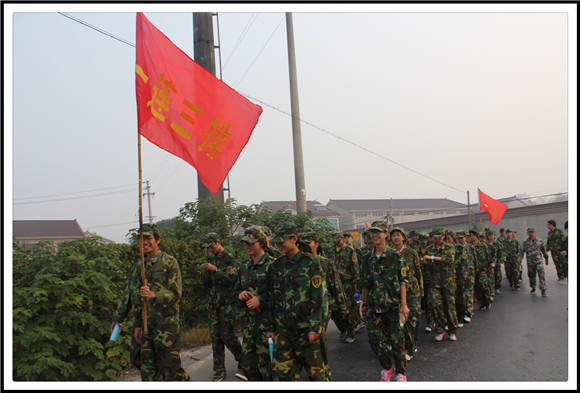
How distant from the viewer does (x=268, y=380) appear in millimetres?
4305

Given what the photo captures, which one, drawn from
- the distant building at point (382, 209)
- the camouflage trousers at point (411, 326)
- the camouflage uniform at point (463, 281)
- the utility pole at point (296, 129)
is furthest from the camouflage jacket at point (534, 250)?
the distant building at point (382, 209)

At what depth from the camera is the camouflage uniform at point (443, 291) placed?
7.22 meters

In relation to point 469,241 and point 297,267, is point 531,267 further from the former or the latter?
point 297,267

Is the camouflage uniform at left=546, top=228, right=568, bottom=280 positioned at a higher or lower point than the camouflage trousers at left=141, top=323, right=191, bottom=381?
higher

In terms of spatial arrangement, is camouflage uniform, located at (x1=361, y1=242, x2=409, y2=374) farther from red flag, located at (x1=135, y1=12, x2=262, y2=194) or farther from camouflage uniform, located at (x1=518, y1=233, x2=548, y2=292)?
camouflage uniform, located at (x1=518, y1=233, x2=548, y2=292)

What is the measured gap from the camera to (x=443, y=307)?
24.3 ft

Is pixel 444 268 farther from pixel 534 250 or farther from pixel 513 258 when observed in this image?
pixel 513 258

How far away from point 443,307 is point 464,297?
1.33 meters

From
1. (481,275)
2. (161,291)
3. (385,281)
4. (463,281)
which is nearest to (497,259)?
(481,275)

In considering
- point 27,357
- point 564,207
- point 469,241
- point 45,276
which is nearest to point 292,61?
point 469,241

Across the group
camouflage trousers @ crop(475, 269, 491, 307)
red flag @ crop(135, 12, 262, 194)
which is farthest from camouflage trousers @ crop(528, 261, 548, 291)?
red flag @ crop(135, 12, 262, 194)

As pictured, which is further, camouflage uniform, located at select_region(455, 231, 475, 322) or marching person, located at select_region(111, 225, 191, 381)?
camouflage uniform, located at select_region(455, 231, 475, 322)

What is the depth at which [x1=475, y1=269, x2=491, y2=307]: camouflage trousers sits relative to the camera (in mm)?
9852

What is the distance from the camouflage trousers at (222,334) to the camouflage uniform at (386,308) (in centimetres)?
184
